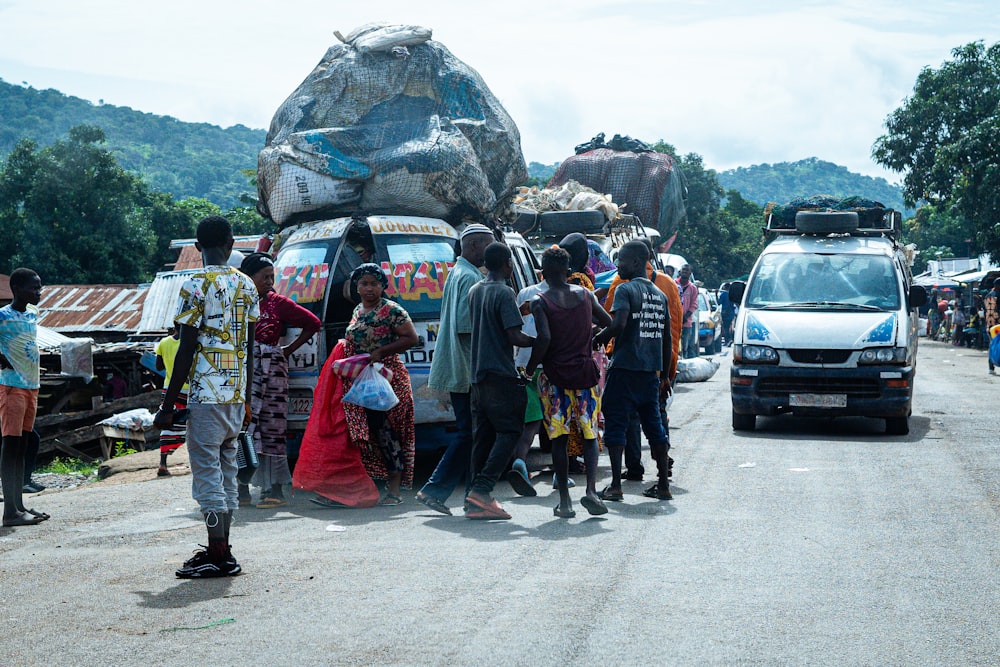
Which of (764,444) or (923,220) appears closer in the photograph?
(764,444)

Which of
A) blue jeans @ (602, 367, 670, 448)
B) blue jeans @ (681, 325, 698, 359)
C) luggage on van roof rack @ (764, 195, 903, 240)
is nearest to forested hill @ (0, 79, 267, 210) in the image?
blue jeans @ (681, 325, 698, 359)

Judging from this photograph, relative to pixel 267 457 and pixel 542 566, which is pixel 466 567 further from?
pixel 267 457

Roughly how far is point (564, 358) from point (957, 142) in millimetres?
29157

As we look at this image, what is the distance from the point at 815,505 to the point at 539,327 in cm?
228

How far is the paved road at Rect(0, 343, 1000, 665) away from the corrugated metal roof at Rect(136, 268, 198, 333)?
538 inches

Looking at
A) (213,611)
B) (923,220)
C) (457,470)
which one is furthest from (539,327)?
(923,220)

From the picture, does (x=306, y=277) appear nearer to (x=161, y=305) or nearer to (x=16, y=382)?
(x=16, y=382)

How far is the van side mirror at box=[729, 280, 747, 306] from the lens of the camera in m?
12.8

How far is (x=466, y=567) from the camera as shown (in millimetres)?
5844

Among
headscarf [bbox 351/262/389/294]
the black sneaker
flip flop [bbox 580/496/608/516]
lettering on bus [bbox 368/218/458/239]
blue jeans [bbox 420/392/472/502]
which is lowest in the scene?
the black sneaker

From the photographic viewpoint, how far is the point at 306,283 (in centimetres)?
881

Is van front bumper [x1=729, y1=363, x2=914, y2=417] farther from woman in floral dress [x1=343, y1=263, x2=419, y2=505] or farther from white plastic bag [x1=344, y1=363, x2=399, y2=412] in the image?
white plastic bag [x1=344, y1=363, x2=399, y2=412]

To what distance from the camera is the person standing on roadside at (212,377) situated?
5.73 metres

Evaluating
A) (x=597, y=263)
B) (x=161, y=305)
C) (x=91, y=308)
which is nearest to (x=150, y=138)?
(x=91, y=308)
